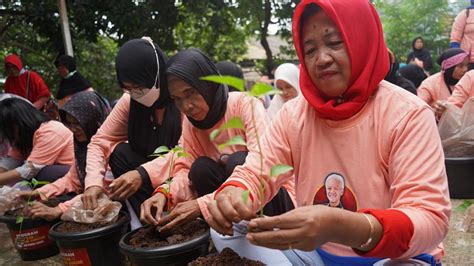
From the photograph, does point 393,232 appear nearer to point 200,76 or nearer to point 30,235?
point 200,76

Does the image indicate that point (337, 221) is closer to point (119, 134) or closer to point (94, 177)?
point (94, 177)

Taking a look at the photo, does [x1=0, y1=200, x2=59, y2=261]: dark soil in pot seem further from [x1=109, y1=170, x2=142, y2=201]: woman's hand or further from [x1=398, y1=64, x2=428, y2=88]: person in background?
[x1=398, y1=64, x2=428, y2=88]: person in background

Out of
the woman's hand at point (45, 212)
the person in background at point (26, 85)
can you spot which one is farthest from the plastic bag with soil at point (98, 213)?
the person in background at point (26, 85)

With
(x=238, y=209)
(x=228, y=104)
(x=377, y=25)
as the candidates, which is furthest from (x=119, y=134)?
(x=377, y=25)

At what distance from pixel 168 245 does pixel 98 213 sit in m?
0.66

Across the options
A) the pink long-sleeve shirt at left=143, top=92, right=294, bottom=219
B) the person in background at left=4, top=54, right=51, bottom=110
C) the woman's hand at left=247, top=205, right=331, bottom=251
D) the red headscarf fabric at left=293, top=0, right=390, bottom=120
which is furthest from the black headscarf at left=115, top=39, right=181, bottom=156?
the person in background at left=4, top=54, right=51, bottom=110

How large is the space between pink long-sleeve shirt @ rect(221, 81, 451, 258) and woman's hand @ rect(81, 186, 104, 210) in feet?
3.72

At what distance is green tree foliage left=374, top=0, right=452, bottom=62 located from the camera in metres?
10.9

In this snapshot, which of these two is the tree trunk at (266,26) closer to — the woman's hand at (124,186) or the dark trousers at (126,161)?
the dark trousers at (126,161)

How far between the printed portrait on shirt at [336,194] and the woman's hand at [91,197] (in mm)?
1307

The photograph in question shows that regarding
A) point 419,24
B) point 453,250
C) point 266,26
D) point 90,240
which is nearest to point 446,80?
point 453,250

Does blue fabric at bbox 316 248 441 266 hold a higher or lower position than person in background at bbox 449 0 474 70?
lower

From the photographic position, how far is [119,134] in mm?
2543

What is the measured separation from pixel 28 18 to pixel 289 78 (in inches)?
165
